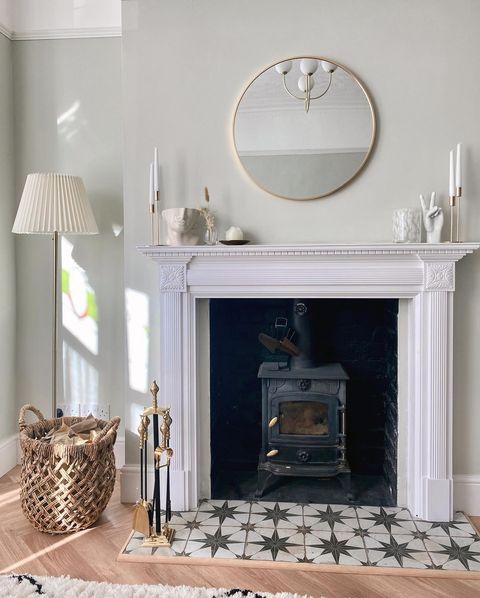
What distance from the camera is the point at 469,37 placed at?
2.54 m

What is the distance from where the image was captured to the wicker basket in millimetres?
2385

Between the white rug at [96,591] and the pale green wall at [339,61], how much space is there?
104 centimetres

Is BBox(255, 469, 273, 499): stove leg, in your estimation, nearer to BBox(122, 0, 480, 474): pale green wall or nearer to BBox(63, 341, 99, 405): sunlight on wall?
BBox(122, 0, 480, 474): pale green wall

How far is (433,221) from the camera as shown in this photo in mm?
2527

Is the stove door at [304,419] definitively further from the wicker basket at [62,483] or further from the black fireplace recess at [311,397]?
the wicker basket at [62,483]

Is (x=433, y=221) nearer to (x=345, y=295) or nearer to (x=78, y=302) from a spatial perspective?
(x=345, y=295)

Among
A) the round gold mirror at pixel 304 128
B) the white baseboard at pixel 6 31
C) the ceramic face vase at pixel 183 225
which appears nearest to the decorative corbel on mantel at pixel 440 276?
the round gold mirror at pixel 304 128

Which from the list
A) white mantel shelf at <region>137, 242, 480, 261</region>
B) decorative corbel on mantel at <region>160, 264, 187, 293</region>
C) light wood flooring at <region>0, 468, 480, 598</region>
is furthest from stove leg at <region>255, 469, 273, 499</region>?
white mantel shelf at <region>137, 242, 480, 261</region>

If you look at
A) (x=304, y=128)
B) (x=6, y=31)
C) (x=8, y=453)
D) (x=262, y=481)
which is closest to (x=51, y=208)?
(x=6, y=31)

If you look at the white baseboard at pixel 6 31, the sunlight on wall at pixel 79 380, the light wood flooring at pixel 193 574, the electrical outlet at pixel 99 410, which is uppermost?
the white baseboard at pixel 6 31

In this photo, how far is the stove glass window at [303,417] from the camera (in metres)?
2.84

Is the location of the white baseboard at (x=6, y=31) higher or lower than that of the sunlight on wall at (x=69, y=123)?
higher

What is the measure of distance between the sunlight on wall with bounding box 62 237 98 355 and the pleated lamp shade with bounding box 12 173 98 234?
Answer: 1.49 ft

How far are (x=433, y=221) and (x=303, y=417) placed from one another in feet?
3.70
